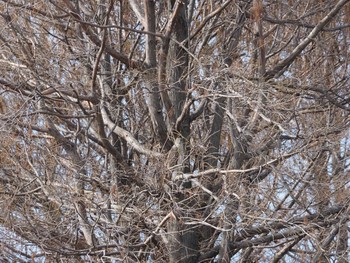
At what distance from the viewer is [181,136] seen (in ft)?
23.1

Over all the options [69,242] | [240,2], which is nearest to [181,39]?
[240,2]

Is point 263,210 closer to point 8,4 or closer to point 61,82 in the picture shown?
point 61,82

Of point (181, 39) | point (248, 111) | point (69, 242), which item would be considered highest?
point (181, 39)

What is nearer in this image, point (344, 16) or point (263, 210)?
point (263, 210)

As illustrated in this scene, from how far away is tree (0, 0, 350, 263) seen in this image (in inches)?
252

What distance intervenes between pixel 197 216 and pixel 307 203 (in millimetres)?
1015

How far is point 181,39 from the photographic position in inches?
289

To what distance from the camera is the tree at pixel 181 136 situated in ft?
21.0

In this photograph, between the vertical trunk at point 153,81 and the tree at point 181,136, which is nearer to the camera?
the tree at point 181,136

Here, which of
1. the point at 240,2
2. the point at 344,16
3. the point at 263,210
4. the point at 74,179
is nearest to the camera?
the point at 263,210

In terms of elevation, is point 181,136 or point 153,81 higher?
point 153,81

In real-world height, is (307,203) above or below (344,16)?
below

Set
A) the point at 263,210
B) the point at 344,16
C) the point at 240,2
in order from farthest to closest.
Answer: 1. the point at 344,16
2. the point at 240,2
3. the point at 263,210

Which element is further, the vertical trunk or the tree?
the vertical trunk
